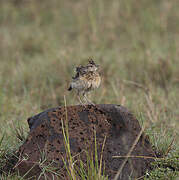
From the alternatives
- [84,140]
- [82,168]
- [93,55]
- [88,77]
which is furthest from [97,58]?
[82,168]

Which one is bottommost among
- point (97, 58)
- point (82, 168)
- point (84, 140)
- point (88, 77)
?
point (82, 168)

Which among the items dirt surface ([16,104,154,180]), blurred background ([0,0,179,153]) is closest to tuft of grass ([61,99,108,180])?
dirt surface ([16,104,154,180])

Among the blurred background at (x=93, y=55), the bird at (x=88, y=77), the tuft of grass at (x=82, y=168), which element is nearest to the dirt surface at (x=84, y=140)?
the tuft of grass at (x=82, y=168)

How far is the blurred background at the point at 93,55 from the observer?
613 centimetres

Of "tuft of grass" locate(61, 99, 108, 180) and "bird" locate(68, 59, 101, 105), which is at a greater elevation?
"bird" locate(68, 59, 101, 105)

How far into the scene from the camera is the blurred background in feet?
20.1

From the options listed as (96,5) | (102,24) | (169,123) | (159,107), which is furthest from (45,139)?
(96,5)

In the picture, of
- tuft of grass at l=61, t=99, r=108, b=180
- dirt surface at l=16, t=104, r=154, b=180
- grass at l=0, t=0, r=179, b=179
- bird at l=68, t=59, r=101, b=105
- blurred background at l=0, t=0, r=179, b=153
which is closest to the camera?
tuft of grass at l=61, t=99, r=108, b=180

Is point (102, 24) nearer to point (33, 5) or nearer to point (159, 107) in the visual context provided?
point (33, 5)

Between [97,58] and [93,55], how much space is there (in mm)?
215

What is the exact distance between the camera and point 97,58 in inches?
317

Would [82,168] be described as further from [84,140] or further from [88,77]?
[88,77]

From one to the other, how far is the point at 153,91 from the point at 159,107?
678mm

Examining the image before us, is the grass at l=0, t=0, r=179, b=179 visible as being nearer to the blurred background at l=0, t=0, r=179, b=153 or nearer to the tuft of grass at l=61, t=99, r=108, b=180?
the blurred background at l=0, t=0, r=179, b=153
